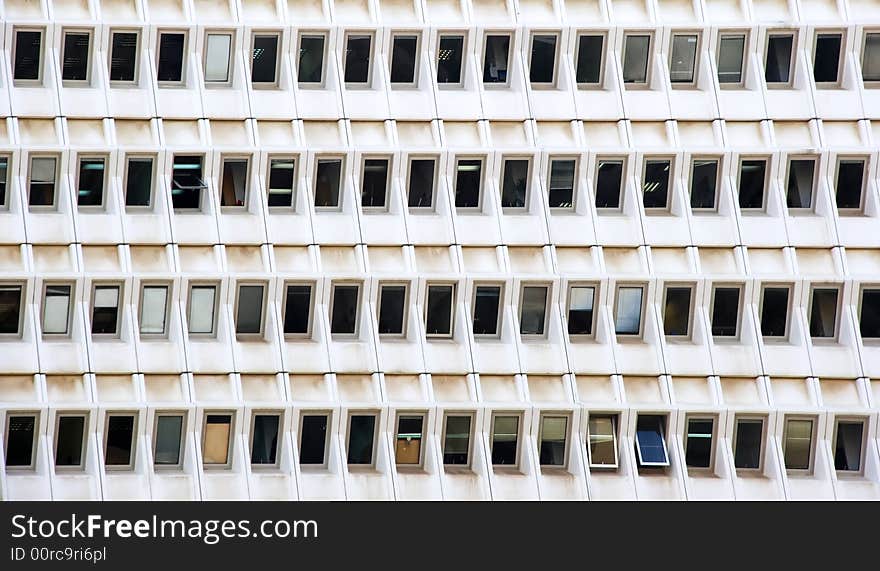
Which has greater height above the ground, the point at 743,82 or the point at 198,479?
the point at 743,82

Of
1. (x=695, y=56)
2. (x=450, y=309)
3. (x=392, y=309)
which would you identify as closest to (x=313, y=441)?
(x=392, y=309)

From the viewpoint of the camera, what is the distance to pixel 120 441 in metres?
67.2

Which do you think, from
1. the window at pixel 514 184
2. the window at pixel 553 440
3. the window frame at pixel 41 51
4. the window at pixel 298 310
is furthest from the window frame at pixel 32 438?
the window at pixel 514 184

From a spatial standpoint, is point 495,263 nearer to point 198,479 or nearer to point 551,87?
point 551,87

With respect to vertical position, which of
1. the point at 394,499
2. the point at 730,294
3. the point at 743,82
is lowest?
the point at 394,499

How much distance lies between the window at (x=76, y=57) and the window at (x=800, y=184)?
18.3 m

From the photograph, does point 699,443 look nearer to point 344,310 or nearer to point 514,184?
point 514,184

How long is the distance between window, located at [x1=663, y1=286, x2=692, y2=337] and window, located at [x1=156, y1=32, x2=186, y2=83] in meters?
13.8

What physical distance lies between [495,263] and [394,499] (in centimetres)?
654

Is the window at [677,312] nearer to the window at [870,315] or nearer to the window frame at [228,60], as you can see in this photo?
the window at [870,315]

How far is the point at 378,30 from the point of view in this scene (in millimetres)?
67875
